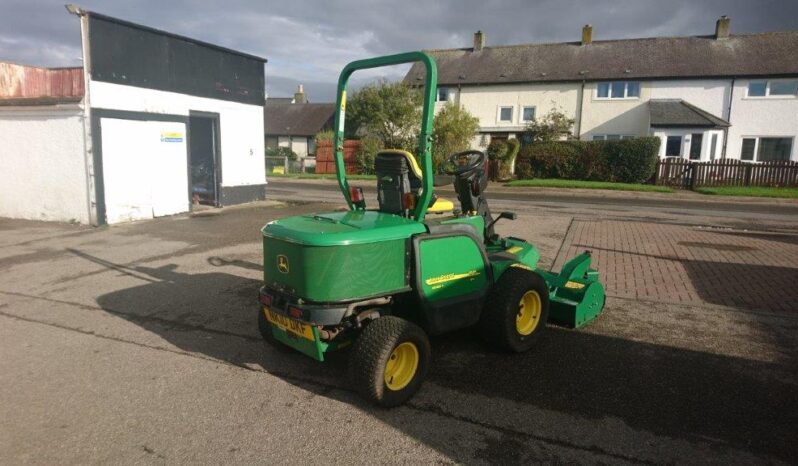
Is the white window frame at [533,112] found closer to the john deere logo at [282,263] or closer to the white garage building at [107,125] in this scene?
the white garage building at [107,125]

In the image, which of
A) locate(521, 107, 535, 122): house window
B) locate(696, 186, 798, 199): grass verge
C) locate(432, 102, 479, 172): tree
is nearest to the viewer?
locate(696, 186, 798, 199): grass verge

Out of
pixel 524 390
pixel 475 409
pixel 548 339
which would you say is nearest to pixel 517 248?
pixel 548 339

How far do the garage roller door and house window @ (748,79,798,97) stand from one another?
29039 millimetres

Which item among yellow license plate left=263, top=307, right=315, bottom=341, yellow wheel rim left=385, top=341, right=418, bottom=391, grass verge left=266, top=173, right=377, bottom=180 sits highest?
grass verge left=266, top=173, right=377, bottom=180

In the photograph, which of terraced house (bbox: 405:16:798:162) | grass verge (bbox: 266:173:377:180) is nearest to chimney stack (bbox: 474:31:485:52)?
terraced house (bbox: 405:16:798:162)

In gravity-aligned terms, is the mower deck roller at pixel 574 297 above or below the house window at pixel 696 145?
below

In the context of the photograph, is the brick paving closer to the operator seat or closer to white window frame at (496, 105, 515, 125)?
the operator seat

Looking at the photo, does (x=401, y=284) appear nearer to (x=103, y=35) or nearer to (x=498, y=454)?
(x=498, y=454)

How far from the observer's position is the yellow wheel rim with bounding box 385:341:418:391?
380 centimetres

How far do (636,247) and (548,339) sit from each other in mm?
5312

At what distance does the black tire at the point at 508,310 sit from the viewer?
440cm

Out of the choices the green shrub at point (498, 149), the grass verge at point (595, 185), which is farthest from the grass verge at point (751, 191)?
the green shrub at point (498, 149)

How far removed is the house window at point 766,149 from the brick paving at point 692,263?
20488 mm

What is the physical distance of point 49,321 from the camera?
217 inches
